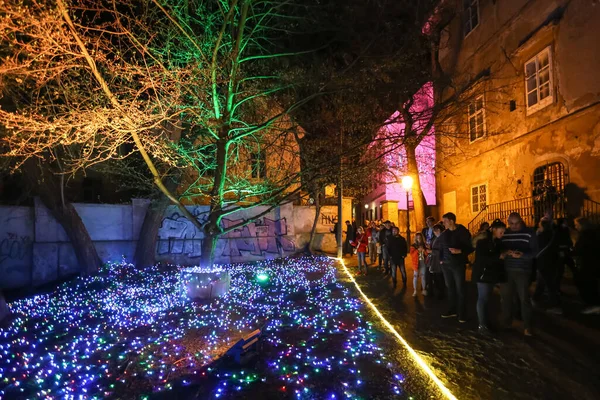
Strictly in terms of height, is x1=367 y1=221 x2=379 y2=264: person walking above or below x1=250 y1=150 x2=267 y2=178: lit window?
below

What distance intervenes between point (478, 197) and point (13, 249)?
676 inches

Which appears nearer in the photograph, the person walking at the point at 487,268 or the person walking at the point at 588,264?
the person walking at the point at 487,268

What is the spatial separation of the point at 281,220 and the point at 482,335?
13747mm

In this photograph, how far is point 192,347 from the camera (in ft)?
18.3

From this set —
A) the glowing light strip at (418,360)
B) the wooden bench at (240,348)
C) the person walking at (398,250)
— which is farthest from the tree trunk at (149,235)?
the wooden bench at (240,348)

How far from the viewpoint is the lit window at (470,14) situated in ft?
47.5

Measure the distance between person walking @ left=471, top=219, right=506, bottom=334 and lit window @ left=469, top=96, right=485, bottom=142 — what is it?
33.6 ft

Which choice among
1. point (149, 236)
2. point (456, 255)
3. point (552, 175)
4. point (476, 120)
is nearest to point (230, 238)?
point (149, 236)

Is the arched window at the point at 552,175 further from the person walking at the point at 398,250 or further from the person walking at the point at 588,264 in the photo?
the person walking at the point at 398,250

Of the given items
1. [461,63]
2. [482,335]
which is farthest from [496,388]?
[461,63]

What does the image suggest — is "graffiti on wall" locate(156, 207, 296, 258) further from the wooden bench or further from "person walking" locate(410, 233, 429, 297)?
the wooden bench

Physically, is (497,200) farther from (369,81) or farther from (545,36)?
(369,81)

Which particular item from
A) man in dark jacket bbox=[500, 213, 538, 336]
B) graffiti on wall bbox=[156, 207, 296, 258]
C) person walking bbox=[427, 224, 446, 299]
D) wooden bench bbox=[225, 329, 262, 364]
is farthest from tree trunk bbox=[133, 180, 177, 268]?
man in dark jacket bbox=[500, 213, 538, 336]

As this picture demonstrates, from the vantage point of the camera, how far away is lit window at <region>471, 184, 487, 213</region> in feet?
47.1
